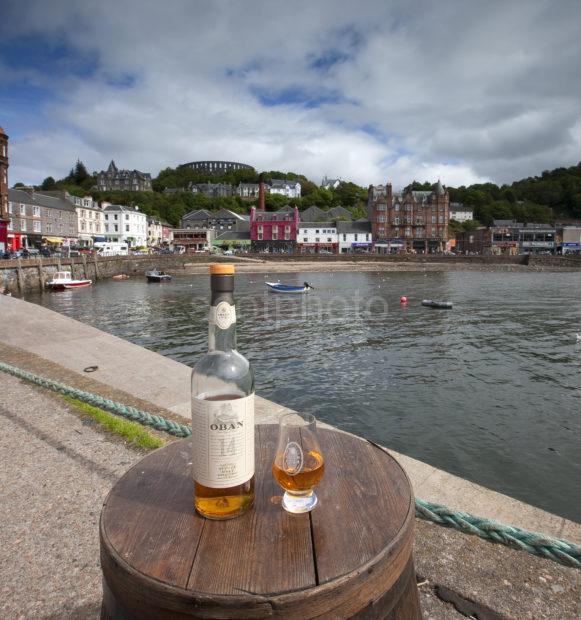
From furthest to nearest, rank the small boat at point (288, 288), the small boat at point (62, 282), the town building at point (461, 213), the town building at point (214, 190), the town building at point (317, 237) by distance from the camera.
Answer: the town building at point (214, 190)
the town building at point (461, 213)
the town building at point (317, 237)
the small boat at point (62, 282)
the small boat at point (288, 288)

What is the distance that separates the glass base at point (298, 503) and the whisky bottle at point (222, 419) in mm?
149

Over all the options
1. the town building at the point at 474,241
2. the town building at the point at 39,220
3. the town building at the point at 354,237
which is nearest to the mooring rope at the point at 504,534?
the town building at the point at 39,220

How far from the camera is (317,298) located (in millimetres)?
38719

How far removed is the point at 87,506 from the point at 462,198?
186 meters

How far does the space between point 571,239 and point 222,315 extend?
457 feet

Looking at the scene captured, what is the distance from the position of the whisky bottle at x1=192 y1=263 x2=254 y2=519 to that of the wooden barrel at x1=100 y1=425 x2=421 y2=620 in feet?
0.27

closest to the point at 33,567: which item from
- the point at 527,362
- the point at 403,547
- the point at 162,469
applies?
the point at 162,469

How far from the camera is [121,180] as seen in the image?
173 m

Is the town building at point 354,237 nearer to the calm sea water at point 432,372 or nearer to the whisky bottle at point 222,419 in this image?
the calm sea water at point 432,372

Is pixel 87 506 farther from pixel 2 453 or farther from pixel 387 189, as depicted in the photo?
pixel 387 189

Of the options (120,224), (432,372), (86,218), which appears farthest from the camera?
(120,224)

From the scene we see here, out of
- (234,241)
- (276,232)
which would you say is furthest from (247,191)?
(276,232)

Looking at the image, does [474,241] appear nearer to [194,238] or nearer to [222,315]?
[194,238]

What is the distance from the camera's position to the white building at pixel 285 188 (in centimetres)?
16588
